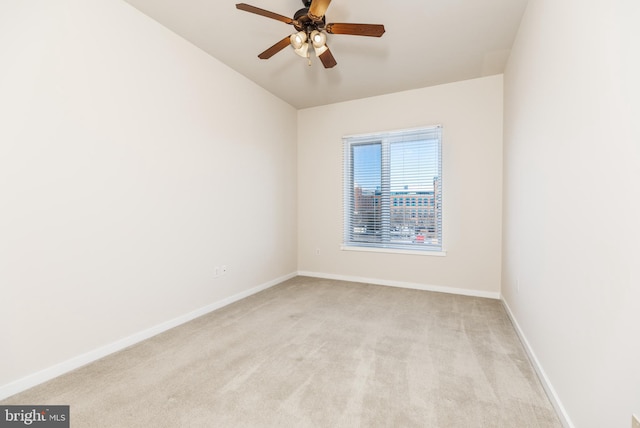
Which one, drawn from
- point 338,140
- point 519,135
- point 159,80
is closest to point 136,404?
point 159,80

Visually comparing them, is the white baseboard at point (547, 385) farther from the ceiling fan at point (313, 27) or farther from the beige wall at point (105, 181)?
the beige wall at point (105, 181)

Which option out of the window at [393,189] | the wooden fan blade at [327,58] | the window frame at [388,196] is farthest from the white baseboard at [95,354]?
the wooden fan blade at [327,58]

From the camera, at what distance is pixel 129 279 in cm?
239

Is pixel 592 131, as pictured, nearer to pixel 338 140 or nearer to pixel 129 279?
pixel 129 279

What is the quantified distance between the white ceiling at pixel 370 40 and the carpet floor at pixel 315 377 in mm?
2837

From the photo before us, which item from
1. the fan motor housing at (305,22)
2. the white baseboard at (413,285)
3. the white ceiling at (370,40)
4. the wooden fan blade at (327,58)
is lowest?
the white baseboard at (413,285)

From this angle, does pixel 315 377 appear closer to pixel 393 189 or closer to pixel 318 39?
pixel 318 39

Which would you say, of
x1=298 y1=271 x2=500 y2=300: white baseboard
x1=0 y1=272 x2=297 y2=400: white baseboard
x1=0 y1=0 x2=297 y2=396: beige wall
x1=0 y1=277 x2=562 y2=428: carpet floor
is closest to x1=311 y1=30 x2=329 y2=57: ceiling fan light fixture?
x1=0 y1=0 x2=297 y2=396: beige wall

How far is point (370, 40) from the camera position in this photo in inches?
113

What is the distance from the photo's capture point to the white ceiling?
240 cm

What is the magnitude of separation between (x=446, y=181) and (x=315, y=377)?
3.06 metres

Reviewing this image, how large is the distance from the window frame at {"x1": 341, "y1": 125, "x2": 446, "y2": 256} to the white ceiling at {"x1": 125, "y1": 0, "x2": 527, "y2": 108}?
2.18 feet

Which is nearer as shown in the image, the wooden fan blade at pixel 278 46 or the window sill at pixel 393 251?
the wooden fan blade at pixel 278 46

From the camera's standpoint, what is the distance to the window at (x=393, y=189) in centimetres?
399
